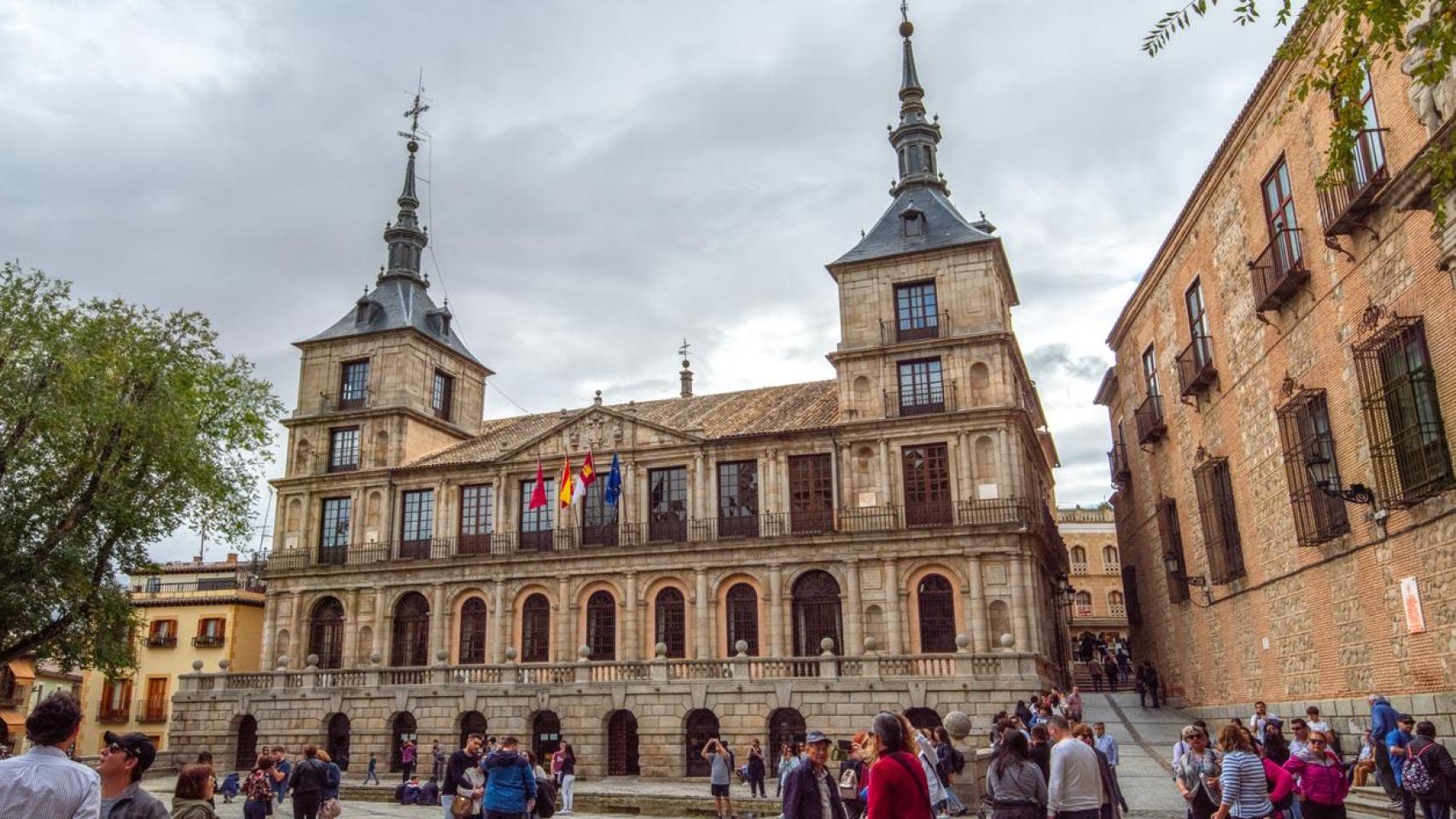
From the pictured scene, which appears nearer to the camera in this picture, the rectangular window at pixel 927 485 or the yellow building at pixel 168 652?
the rectangular window at pixel 927 485

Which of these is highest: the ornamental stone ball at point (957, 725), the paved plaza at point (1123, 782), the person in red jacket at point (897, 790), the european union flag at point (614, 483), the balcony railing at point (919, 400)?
the balcony railing at point (919, 400)

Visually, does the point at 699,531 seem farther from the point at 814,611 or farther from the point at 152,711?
the point at 152,711

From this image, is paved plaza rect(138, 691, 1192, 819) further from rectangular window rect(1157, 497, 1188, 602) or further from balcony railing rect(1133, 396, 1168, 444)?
balcony railing rect(1133, 396, 1168, 444)

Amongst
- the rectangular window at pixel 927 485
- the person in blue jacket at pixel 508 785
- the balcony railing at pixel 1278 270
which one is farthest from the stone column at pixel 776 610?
the person in blue jacket at pixel 508 785

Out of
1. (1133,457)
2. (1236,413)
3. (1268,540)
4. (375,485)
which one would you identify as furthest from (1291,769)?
(375,485)

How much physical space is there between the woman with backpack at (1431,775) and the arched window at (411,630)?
101 ft

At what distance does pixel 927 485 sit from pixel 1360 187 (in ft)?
61.1

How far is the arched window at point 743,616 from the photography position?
33000mm

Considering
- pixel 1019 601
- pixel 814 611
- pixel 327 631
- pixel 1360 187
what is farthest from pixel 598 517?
pixel 1360 187

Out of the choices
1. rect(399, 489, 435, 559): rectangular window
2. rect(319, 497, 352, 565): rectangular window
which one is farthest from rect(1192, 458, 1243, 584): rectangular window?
rect(319, 497, 352, 565): rectangular window

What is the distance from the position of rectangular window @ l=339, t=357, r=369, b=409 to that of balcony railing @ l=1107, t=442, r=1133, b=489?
27.4 m

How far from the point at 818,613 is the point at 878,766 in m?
26.5

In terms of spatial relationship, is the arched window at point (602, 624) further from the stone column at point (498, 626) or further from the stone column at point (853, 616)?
the stone column at point (853, 616)

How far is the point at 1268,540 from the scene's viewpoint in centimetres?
1961
